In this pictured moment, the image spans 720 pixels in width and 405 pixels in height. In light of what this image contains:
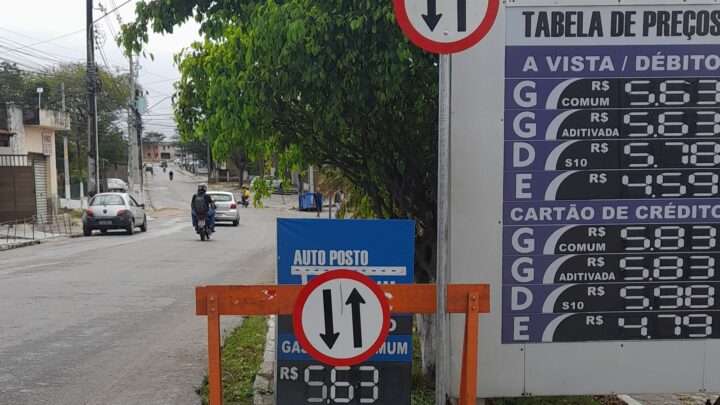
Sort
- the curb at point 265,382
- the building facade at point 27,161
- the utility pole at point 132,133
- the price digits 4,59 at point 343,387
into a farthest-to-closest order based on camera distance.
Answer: the utility pole at point 132,133 → the building facade at point 27,161 → the curb at point 265,382 → the price digits 4,59 at point 343,387

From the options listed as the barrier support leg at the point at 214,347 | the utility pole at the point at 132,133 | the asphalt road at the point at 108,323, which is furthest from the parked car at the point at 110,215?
the utility pole at the point at 132,133

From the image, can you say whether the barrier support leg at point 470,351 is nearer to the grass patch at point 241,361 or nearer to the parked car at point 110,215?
the grass patch at point 241,361

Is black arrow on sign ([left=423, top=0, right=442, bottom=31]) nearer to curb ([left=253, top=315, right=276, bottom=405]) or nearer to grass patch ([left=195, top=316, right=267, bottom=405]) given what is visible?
curb ([left=253, top=315, right=276, bottom=405])

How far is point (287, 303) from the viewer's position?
347 centimetres

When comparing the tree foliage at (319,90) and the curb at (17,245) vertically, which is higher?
the tree foliage at (319,90)

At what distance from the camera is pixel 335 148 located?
5.18 metres

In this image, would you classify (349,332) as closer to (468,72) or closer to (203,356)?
(468,72)

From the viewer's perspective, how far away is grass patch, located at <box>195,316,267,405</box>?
5.02 metres

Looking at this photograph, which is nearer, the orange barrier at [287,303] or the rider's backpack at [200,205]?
the orange barrier at [287,303]

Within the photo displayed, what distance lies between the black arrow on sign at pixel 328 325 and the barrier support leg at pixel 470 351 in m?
0.71

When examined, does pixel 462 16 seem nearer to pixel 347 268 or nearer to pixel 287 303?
pixel 347 268

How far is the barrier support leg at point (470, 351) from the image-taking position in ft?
11.3

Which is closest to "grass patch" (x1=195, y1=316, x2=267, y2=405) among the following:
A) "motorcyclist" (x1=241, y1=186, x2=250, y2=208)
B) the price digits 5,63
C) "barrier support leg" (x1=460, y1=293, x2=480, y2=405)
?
"barrier support leg" (x1=460, y1=293, x2=480, y2=405)

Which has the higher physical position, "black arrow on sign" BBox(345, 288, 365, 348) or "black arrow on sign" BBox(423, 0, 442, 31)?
"black arrow on sign" BBox(423, 0, 442, 31)
